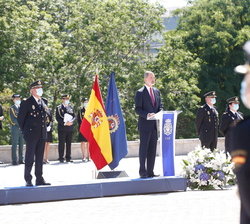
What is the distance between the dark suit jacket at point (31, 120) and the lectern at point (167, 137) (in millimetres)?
1805

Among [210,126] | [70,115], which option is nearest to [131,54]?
[70,115]

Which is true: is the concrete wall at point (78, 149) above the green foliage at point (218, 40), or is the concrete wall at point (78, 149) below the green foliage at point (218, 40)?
below

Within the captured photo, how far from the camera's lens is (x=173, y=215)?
845 cm

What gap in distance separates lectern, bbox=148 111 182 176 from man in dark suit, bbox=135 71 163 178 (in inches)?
6.8

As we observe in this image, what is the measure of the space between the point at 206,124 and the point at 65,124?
17.2ft

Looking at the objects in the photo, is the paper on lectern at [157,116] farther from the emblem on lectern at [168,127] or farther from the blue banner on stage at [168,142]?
the emblem on lectern at [168,127]

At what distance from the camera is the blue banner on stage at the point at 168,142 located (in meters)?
11.2

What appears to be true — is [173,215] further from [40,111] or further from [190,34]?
[190,34]

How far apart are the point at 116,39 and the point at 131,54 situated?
109 centimetres

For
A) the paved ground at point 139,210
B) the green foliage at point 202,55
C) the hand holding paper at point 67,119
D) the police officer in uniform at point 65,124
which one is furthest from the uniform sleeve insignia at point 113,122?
the green foliage at point 202,55

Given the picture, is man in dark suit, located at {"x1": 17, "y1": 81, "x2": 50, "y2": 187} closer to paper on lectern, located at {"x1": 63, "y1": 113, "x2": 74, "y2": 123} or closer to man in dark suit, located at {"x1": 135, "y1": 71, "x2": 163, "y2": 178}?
man in dark suit, located at {"x1": 135, "y1": 71, "x2": 163, "y2": 178}

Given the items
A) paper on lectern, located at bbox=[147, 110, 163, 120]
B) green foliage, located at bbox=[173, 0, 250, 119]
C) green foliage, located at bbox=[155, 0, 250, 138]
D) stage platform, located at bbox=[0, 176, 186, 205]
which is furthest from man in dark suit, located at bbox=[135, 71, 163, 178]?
green foliage, located at bbox=[173, 0, 250, 119]

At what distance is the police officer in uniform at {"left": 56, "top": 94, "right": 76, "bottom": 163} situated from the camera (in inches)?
745

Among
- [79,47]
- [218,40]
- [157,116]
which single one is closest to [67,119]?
[157,116]
